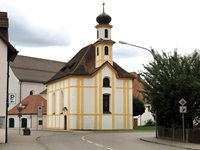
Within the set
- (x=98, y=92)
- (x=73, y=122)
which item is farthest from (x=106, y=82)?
(x=73, y=122)

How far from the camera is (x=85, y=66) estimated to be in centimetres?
6366

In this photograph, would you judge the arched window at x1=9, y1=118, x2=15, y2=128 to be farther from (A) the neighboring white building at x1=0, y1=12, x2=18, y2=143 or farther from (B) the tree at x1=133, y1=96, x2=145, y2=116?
(A) the neighboring white building at x1=0, y1=12, x2=18, y2=143

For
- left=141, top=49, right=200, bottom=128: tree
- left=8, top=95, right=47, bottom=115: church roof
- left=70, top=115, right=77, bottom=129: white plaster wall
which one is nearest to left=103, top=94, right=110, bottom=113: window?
left=70, top=115, right=77, bottom=129: white plaster wall

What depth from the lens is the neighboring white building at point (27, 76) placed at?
8925 centimetres

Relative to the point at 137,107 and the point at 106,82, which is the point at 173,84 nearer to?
the point at 106,82

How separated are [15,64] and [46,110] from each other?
19.5 m

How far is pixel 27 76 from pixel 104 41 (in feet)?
109

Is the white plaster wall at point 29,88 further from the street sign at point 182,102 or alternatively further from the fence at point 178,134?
the street sign at point 182,102

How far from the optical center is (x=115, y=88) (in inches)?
2472

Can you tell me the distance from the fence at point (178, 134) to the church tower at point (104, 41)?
30991 millimetres

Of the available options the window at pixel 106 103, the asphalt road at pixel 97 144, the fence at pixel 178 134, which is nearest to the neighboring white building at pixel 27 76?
the window at pixel 106 103

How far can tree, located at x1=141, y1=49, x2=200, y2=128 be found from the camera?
1096 inches

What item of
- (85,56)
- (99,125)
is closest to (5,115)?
(99,125)

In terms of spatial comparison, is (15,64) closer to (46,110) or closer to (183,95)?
(46,110)
